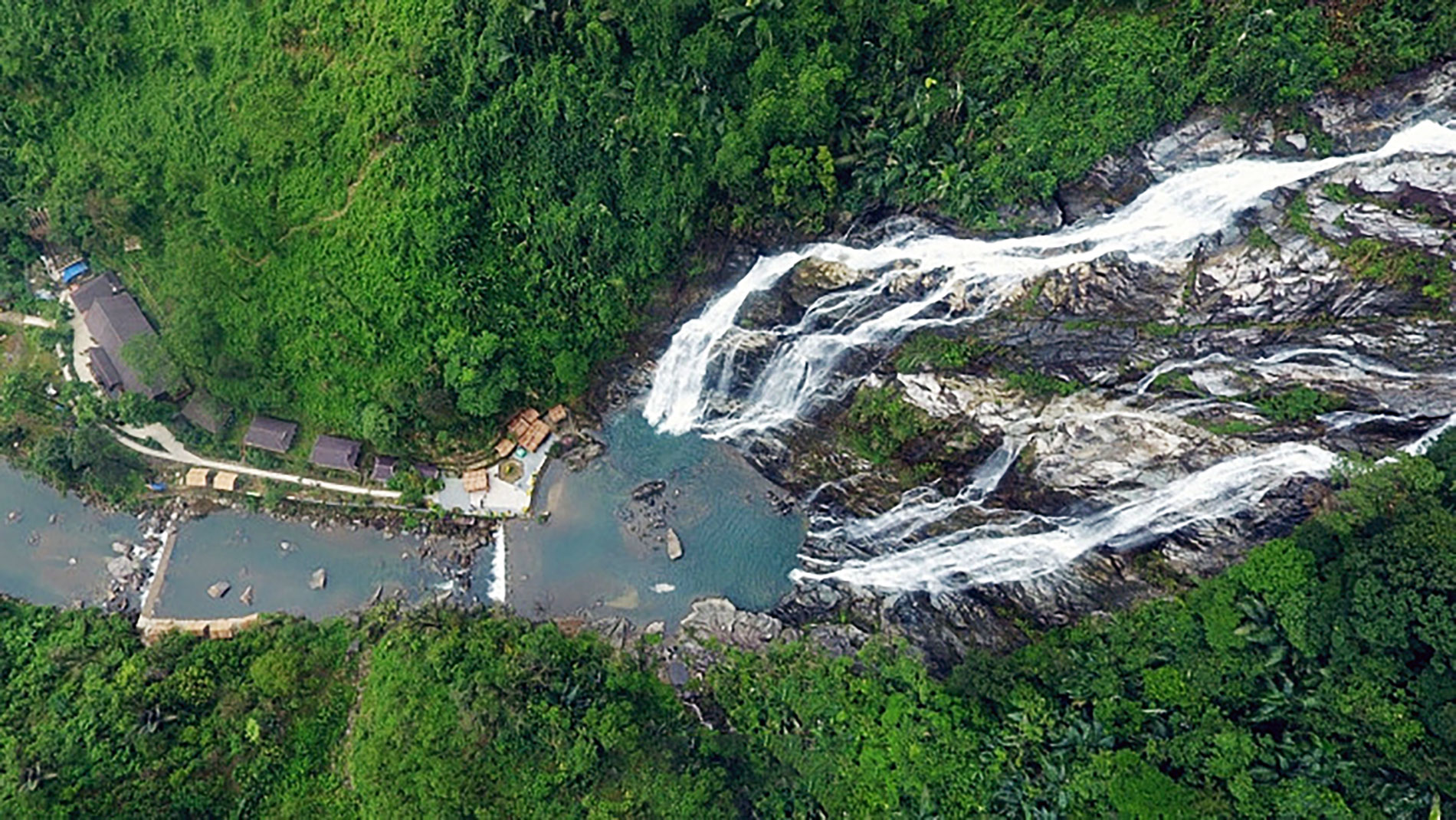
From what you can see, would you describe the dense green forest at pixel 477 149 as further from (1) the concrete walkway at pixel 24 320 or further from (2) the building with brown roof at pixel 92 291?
(1) the concrete walkway at pixel 24 320

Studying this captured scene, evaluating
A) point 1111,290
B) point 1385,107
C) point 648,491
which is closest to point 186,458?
point 648,491

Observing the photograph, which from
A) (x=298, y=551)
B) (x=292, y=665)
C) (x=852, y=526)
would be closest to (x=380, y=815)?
(x=292, y=665)

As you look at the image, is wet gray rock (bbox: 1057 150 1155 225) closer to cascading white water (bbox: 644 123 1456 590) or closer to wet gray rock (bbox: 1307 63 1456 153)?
cascading white water (bbox: 644 123 1456 590)

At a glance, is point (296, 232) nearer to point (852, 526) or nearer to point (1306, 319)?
point (852, 526)

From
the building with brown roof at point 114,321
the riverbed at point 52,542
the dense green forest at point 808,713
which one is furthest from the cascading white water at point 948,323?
the riverbed at point 52,542

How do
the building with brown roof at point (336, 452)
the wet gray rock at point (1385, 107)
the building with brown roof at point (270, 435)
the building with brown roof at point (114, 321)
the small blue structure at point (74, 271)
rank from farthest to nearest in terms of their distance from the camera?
the small blue structure at point (74, 271) < the building with brown roof at point (114, 321) < the building with brown roof at point (270, 435) < the building with brown roof at point (336, 452) < the wet gray rock at point (1385, 107)

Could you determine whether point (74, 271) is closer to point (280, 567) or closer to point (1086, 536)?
point (280, 567)
